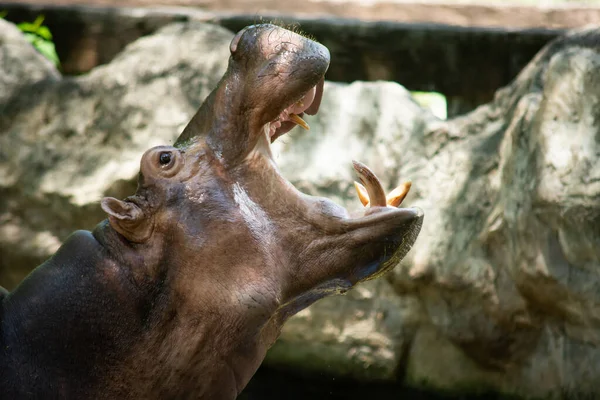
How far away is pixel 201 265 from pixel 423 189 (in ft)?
10.4

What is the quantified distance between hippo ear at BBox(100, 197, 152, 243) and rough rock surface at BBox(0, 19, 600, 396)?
273 cm

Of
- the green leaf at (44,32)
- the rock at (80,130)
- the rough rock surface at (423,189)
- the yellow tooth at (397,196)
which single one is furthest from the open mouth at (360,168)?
the green leaf at (44,32)

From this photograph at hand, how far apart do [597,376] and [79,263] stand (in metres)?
3.18

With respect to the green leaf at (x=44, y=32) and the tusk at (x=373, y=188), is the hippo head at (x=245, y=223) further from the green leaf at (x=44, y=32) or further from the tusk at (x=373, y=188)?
the green leaf at (x=44, y=32)

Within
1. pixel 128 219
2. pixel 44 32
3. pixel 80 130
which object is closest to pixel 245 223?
pixel 128 219

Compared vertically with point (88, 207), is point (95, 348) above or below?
above

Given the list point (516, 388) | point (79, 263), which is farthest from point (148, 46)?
point (79, 263)

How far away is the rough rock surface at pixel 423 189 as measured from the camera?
4668mm

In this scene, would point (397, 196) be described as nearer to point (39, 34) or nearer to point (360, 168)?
point (360, 168)

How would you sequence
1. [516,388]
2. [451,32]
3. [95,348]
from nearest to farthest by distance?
[95,348] → [516,388] → [451,32]

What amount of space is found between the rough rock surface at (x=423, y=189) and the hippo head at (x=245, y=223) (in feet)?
7.80

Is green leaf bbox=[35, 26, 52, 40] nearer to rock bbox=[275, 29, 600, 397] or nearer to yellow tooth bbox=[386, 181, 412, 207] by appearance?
rock bbox=[275, 29, 600, 397]

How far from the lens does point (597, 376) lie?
4.68 meters

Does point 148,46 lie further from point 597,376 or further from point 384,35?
point 597,376
